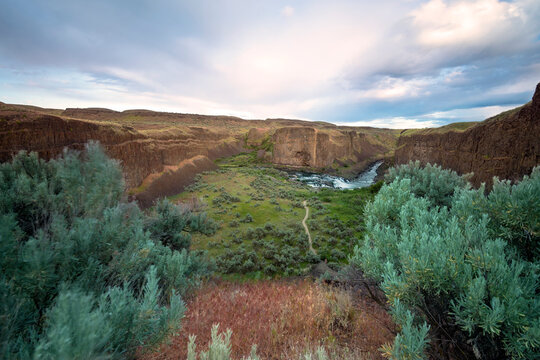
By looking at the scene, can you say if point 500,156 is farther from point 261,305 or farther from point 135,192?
point 135,192

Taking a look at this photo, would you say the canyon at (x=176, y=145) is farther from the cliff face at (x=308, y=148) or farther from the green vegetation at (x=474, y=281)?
the cliff face at (x=308, y=148)

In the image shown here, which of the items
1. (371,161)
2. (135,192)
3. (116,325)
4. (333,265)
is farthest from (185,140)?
(371,161)

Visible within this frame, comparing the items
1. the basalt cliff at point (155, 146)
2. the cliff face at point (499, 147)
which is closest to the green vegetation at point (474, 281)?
the cliff face at point (499, 147)

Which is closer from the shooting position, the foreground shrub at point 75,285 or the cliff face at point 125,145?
the foreground shrub at point 75,285

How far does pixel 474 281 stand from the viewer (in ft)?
6.86

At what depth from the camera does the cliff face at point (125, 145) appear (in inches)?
389

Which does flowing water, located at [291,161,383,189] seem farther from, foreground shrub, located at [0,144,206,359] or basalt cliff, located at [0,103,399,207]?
foreground shrub, located at [0,144,206,359]

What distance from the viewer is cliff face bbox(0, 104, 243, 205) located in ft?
32.4

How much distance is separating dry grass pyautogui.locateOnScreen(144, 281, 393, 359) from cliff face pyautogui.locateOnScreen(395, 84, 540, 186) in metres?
10.6

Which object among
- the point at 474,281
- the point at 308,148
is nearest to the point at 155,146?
the point at 474,281

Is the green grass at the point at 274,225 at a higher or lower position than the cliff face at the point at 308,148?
lower

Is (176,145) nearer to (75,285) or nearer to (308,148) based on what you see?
(75,285)

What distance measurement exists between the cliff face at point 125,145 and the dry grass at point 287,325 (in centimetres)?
1033

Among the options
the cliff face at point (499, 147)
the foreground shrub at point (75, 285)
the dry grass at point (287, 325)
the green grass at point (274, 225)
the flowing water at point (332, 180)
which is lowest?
the flowing water at point (332, 180)
